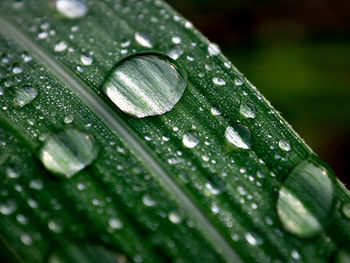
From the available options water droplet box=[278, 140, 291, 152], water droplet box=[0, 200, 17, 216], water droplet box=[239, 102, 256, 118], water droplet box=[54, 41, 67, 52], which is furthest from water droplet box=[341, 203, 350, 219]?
water droplet box=[54, 41, 67, 52]

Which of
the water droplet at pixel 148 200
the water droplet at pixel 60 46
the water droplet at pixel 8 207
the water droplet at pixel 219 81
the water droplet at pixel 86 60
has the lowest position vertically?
the water droplet at pixel 8 207

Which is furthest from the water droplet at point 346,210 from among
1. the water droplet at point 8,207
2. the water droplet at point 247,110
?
the water droplet at point 8,207

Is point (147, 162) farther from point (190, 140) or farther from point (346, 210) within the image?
point (346, 210)

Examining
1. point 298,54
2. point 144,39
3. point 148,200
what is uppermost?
point 298,54

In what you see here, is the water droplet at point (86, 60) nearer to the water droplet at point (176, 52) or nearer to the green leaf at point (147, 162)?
the green leaf at point (147, 162)

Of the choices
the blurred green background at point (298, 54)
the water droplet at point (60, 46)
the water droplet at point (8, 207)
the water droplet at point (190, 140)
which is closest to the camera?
the water droplet at point (8, 207)

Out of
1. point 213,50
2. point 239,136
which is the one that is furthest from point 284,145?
point 213,50

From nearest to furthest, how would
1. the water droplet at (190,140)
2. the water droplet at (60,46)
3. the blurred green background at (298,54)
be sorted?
the water droplet at (190,140), the water droplet at (60,46), the blurred green background at (298,54)

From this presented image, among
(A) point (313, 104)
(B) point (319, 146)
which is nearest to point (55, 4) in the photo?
(A) point (313, 104)
